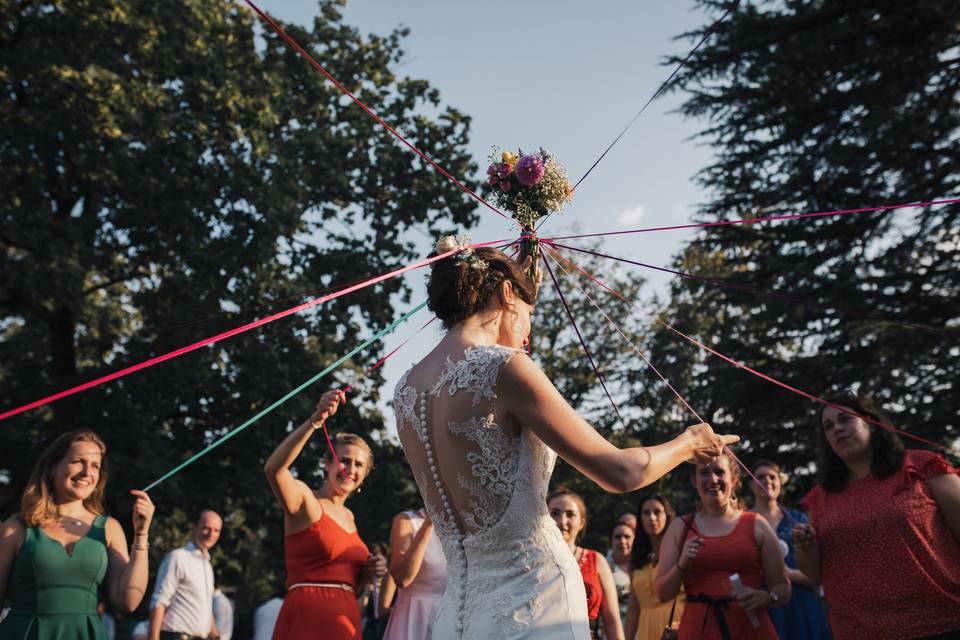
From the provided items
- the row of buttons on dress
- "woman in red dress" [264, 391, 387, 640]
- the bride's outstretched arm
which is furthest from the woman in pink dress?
the bride's outstretched arm

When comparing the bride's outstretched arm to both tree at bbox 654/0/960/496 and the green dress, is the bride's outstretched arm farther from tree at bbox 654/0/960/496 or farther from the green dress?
tree at bbox 654/0/960/496

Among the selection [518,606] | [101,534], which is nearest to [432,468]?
[518,606]

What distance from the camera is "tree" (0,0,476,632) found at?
13.5 metres

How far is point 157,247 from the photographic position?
14.6 m

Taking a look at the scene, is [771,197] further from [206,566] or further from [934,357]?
[206,566]

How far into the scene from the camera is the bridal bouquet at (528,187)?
3615 millimetres

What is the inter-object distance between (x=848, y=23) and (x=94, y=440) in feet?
43.8

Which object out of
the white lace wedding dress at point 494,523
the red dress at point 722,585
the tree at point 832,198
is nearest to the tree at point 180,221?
the tree at point 832,198

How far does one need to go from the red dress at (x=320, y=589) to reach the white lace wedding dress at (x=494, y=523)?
8.51ft

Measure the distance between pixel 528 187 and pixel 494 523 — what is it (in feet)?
4.94

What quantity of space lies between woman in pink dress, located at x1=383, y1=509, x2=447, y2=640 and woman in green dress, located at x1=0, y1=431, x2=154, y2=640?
5.31ft

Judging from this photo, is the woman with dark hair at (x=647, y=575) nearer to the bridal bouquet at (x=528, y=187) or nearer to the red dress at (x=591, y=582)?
the red dress at (x=591, y=582)

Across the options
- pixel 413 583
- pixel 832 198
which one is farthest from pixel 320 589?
pixel 832 198

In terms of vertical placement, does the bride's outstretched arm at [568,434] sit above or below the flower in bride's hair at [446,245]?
below
